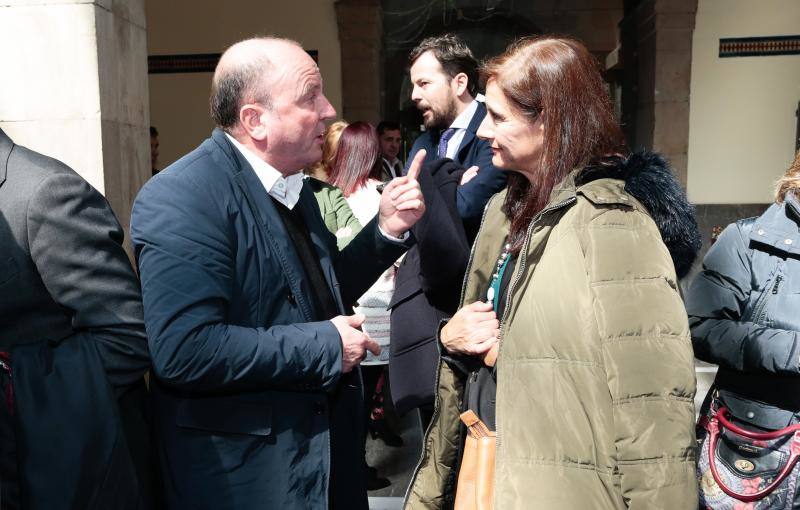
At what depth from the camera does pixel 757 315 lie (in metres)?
2.12

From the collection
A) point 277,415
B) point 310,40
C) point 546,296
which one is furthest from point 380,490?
point 310,40

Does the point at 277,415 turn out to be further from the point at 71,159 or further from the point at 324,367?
the point at 71,159

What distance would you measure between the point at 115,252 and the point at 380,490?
2.59 m

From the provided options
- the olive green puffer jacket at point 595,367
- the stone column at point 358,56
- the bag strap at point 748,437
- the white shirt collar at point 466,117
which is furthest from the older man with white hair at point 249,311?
the stone column at point 358,56

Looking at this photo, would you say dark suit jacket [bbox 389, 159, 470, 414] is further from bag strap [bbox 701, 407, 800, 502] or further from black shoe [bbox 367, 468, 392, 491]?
black shoe [bbox 367, 468, 392, 491]

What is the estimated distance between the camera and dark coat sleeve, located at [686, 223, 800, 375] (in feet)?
6.62

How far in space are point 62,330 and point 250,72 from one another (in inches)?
30.2

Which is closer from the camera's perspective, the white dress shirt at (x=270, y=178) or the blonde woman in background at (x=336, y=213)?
the white dress shirt at (x=270, y=178)

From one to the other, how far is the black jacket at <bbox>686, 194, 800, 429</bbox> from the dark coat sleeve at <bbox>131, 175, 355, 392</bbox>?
1.31 metres

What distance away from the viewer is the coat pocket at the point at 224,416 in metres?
1.57

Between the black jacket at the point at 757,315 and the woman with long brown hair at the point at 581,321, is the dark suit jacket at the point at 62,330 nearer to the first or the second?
the woman with long brown hair at the point at 581,321

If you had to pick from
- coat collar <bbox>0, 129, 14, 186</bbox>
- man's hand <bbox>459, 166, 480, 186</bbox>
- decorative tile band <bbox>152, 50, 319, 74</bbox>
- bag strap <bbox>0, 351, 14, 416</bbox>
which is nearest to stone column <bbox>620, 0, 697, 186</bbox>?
decorative tile band <bbox>152, 50, 319, 74</bbox>

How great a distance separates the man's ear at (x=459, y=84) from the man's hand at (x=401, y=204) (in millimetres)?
1154

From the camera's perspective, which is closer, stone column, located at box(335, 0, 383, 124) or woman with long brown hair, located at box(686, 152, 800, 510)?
woman with long brown hair, located at box(686, 152, 800, 510)
